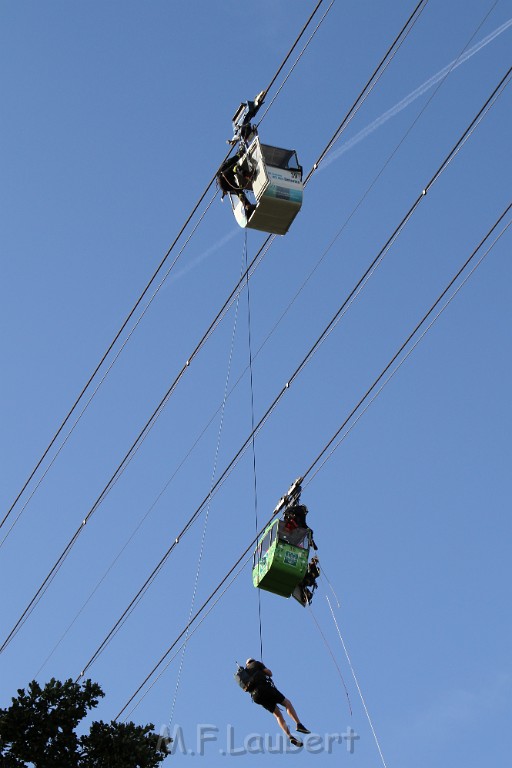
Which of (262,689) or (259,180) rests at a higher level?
(259,180)

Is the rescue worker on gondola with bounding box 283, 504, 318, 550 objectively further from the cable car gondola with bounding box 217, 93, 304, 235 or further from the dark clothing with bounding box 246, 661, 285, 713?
the cable car gondola with bounding box 217, 93, 304, 235

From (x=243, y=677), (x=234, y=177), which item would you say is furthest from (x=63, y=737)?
(x=234, y=177)

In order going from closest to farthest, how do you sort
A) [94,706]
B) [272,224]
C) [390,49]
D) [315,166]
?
[390,49] < [315,166] < [272,224] < [94,706]

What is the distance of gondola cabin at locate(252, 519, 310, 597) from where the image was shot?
Result: 67.8 feet

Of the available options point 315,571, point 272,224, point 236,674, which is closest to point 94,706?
point 236,674

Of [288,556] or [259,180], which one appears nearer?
[259,180]

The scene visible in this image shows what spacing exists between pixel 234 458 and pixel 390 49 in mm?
5443

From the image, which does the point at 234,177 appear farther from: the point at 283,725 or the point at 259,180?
the point at 283,725

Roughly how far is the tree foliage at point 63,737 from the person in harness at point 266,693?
6.08ft

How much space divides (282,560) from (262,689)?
2.26 metres

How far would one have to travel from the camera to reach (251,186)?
765 inches

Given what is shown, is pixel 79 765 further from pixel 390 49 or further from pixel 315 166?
pixel 390 49

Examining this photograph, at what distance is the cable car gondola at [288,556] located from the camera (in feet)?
67.9

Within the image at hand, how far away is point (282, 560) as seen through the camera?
20.7 m
